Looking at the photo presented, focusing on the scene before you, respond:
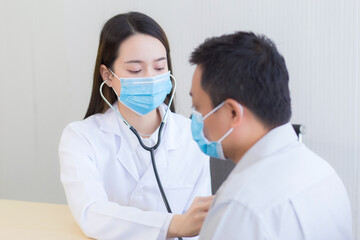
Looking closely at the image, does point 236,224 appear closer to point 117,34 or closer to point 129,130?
point 129,130

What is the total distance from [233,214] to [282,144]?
0.18 metres

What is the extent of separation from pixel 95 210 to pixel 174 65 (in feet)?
4.44

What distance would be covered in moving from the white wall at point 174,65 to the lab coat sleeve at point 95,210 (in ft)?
3.87

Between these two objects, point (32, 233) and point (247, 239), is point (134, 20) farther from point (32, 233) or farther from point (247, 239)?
point (247, 239)

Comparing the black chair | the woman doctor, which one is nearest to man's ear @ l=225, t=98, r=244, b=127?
the woman doctor

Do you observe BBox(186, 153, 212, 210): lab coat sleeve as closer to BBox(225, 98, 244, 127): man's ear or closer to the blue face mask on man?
the blue face mask on man

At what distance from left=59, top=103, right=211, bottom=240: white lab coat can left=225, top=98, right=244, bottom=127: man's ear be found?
1.62 ft

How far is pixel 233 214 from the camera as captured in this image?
85 cm

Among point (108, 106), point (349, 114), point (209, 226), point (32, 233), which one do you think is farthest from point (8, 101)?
point (209, 226)

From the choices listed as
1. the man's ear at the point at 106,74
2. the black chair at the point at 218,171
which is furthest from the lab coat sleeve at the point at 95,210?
the black chair at the point at 218,171

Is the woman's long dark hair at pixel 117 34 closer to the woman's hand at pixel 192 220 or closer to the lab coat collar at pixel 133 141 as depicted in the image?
the lab coat collar at pixel 133 141

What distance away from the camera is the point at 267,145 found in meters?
0.92

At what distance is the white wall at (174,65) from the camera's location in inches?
86.6

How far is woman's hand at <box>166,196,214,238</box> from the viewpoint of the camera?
45.6 inches
